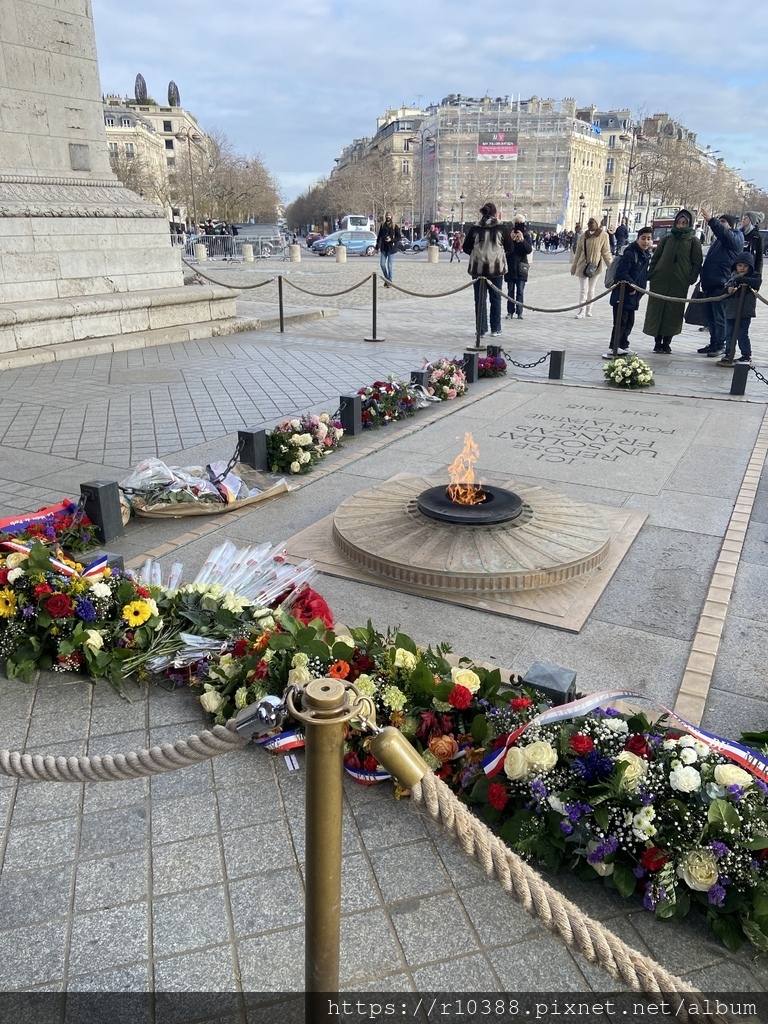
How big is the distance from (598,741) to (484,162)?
107941 millimetres

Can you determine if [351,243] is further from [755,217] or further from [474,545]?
[474,545]

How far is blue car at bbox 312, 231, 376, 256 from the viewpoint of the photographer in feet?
145

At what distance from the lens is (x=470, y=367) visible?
31.0 ft

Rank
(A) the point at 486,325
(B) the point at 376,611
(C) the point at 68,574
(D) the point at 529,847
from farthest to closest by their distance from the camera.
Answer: (A) the point at 486,325 → (B) the point at 376,611 → (C) the point at 68,574 → (D) the point at 529,847

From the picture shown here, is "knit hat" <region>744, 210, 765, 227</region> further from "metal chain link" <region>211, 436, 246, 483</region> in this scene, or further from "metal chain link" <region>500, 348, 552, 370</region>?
"metal chain link" <region>211, 436, 246, 483</region>

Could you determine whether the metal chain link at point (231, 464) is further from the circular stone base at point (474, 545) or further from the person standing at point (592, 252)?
the person standing at point (592, 252)

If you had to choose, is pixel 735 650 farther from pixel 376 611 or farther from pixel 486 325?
pixel 486 325

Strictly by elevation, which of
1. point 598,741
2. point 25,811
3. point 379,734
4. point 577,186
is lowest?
point 25,811

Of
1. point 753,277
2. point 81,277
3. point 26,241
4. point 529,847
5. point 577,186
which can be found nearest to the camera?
point 529,847

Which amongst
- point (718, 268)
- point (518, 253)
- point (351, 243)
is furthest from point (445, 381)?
point (351, 243)

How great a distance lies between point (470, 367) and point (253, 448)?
13.7 feet

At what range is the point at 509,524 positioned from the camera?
461 centimetres

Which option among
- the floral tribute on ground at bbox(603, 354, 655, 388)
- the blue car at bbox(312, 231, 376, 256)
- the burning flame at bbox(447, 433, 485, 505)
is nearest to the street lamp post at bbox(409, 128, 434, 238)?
the blue car at bbox(312, 231, 376, 256)

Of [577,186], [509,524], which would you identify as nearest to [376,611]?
[509,524]
